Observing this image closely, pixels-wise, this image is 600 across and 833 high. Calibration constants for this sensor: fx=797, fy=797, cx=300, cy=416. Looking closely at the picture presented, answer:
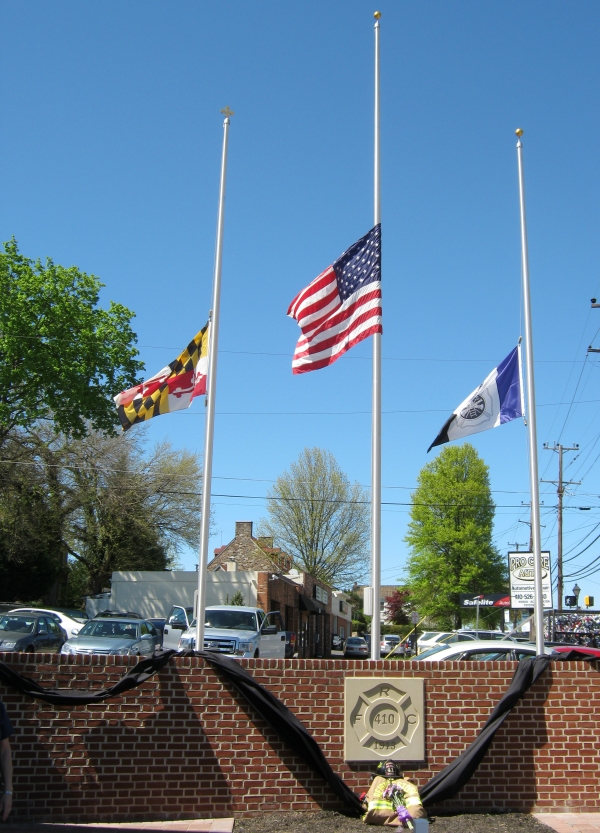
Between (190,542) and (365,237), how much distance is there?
40.5 metres

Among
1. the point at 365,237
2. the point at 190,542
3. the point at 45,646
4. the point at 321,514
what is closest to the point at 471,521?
the point at 321,514

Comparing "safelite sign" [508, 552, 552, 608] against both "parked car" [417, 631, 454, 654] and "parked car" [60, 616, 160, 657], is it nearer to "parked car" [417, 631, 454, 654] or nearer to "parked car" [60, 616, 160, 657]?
"parked car" [60, 616, 160, 657]

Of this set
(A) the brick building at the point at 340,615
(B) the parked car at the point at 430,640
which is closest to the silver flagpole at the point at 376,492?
(B) the parked car at the point at 430,640

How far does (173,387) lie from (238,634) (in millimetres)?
9391

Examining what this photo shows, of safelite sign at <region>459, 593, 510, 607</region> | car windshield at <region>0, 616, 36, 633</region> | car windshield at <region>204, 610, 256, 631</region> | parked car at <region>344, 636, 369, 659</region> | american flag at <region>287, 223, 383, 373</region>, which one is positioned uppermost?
american flag at <region>287, 223, 383, 373</region>

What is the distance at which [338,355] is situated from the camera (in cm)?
1029

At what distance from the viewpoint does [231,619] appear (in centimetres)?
1988

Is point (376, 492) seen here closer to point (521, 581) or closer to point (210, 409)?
point (210, 409)

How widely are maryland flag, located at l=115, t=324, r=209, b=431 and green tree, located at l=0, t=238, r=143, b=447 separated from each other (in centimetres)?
2233

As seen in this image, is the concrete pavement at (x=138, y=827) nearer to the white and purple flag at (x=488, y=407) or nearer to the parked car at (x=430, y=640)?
the white and purple flag at (x=488, y=407)

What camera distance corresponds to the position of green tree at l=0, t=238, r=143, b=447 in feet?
105

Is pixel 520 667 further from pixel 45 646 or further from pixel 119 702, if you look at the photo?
pixel 45 646

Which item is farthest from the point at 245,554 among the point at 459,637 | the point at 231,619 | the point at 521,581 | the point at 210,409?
the point at 210,409

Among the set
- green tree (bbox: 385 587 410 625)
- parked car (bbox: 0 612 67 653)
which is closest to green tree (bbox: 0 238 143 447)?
parked car (bbox: 0 612 67 653)
